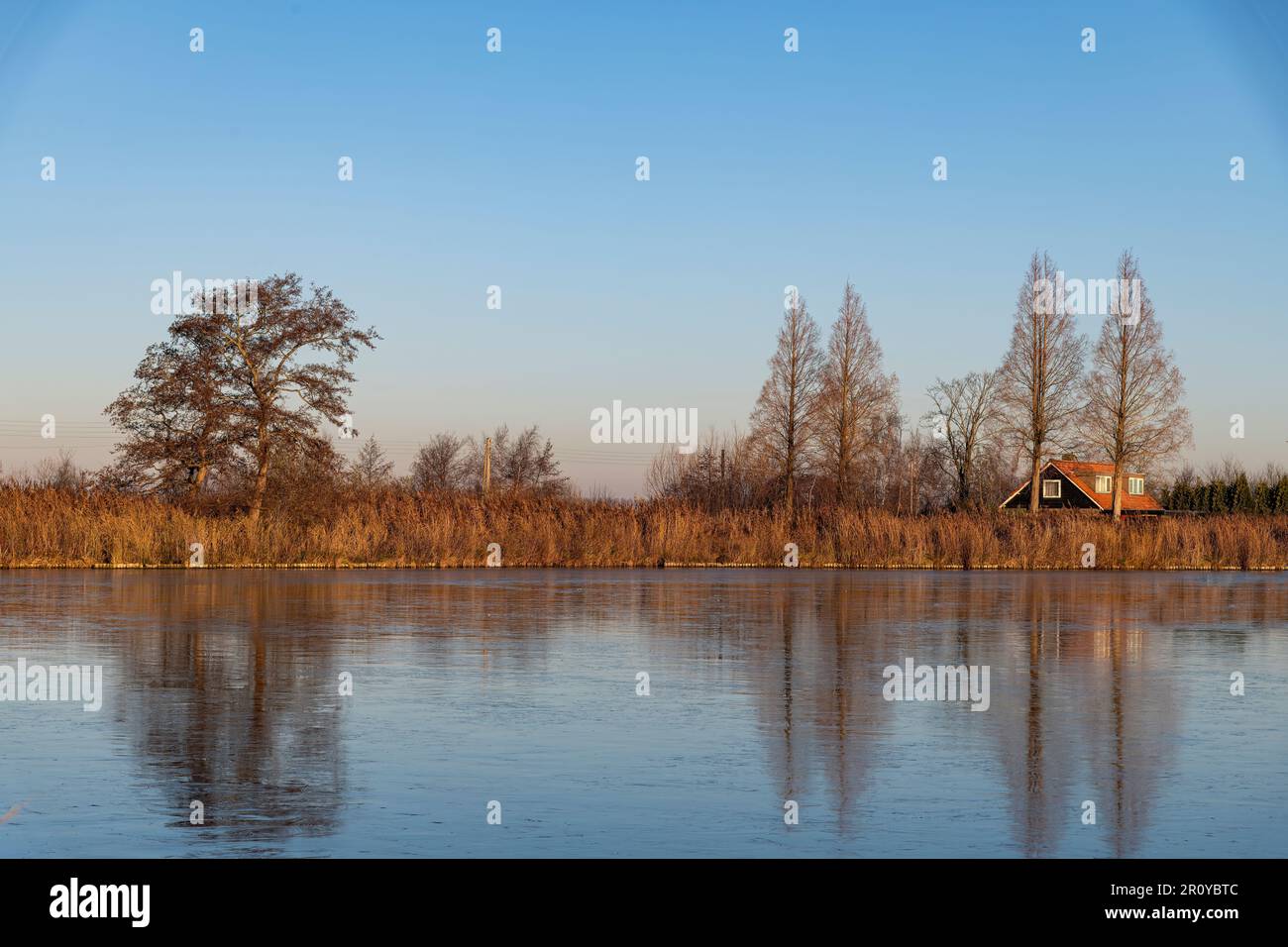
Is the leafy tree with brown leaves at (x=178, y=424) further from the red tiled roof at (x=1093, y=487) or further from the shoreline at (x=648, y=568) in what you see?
the red tiled roof at (x=1093, y=487)

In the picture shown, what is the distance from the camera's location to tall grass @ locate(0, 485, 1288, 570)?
3697cm

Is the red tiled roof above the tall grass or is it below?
above

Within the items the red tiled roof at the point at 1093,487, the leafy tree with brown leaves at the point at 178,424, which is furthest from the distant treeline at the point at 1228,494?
the leafy tree with brown leaves at the point at 178,424

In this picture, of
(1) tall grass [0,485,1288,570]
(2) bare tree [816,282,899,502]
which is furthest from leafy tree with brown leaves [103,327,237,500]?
(2) bare tree [816,282,899,502]

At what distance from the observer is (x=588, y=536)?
4222 cm

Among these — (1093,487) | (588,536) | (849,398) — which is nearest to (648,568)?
(588,536)

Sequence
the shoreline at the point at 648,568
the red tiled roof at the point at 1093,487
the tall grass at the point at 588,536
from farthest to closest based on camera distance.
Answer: the red tiled roof at the point at 1093,487 → the tall grass at the point at 588,536 → the shoreline at the point at 648,568

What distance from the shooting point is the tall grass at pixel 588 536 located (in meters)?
37.0

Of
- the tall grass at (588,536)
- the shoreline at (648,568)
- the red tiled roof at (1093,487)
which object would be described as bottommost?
the shoreline at (648,568)

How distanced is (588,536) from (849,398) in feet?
74.2

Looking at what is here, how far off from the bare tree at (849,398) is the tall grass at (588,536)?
13.4 metres

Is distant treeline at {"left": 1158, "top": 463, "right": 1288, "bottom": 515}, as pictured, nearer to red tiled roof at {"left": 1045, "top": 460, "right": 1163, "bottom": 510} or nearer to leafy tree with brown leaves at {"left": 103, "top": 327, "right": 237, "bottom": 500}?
red tiled roof at {"left": 1045, "top": 460, "right": 1163, "bottom": 510}

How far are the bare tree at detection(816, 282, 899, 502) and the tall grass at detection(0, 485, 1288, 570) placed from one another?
13.4 meters
